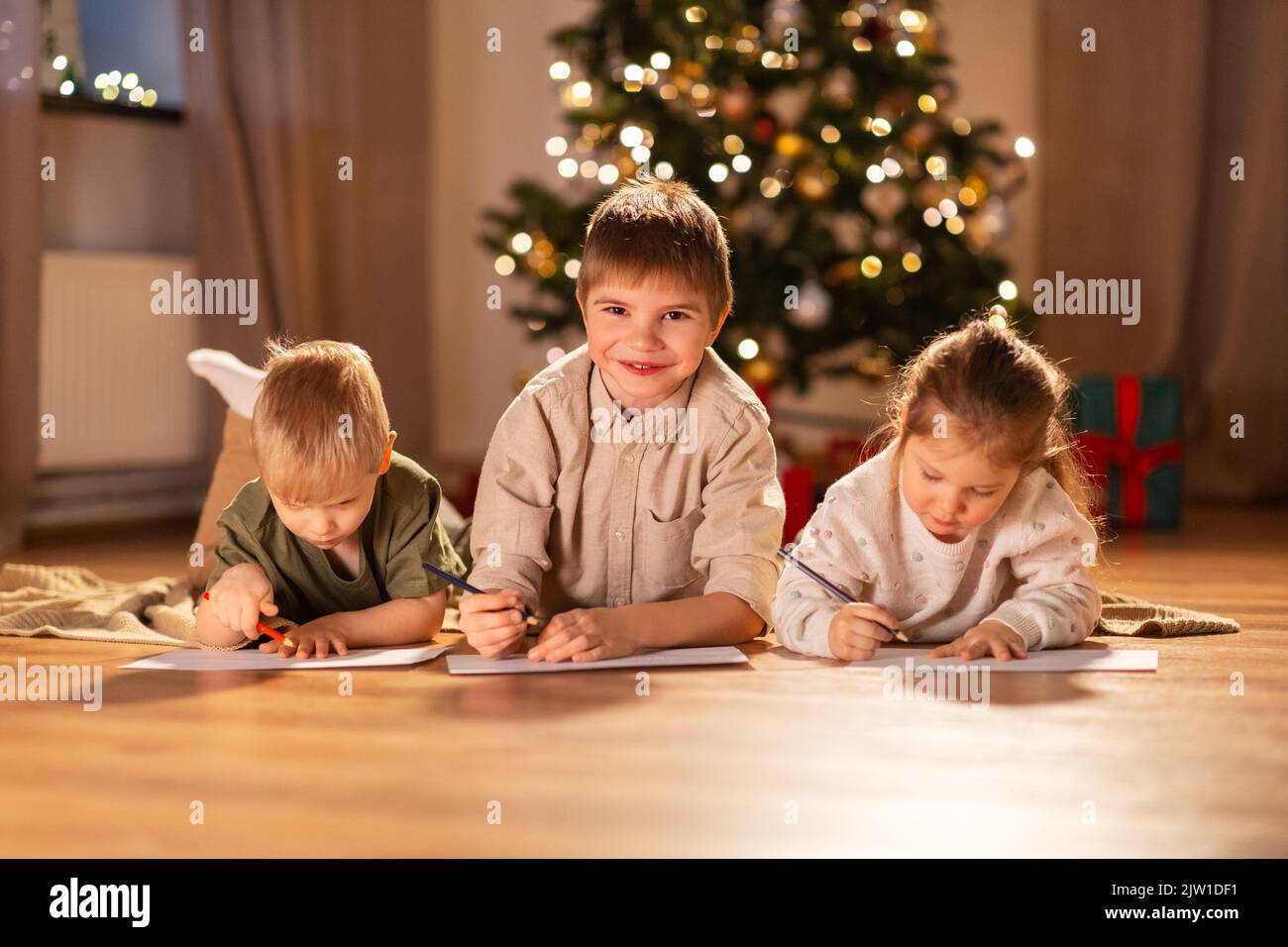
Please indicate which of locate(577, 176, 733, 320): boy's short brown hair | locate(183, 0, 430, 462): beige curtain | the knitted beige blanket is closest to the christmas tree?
locate(183, 0, 430, 462): beige curtain

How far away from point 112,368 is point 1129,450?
2.41 metres

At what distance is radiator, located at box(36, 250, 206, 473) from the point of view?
3.29m

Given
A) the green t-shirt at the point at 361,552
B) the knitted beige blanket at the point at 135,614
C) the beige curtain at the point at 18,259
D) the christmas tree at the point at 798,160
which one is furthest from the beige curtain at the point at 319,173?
the green t-shirt at the point at 361,552

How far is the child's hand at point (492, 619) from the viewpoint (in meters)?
1.66

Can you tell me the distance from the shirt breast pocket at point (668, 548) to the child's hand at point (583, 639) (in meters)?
0.18

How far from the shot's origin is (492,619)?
1.66 metres

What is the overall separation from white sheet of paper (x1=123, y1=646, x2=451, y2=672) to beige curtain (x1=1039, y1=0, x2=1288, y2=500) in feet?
9.66

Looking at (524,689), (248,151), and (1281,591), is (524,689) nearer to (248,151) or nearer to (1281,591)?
(1281,591)

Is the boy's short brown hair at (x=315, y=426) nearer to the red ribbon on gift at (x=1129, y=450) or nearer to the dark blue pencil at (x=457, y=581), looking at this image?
the dark blue pencil at (x=457, y=581)

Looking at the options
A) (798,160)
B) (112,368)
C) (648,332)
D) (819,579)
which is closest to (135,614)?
(648,332)

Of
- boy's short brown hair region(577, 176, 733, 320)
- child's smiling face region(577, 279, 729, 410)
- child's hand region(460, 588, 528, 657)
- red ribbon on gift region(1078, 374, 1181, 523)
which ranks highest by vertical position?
boy's short brown hair region(577, 176, 733, 320)

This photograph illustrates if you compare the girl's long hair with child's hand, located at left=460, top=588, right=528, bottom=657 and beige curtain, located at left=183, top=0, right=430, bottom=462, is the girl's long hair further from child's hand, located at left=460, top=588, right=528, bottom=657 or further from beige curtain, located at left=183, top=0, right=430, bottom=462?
beige curtain, located at left=183, top=0, right=430, bottom=462

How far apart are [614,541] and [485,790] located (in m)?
0.70

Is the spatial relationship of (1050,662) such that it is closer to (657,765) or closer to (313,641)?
(657,765)
